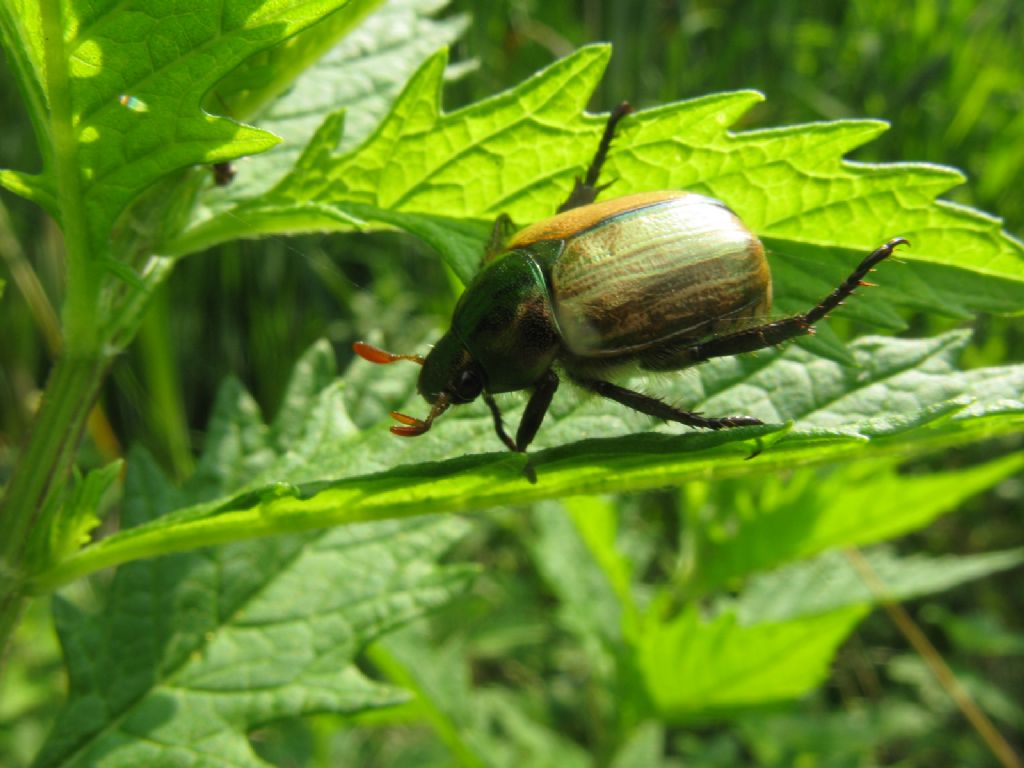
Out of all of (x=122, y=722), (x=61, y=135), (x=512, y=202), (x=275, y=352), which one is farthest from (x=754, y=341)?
(x=275, y=352)

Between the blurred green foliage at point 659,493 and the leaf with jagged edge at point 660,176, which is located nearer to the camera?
the leaf with jagged edge at point 660,176

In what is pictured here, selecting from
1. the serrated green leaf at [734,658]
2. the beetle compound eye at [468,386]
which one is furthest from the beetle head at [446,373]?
the serrated green leaf at [734,658]

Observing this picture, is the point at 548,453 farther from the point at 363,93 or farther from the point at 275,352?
the point at 275,352

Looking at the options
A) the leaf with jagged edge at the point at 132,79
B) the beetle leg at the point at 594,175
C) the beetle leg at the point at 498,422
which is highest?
the leaf with jagged edge at the point at 132,79

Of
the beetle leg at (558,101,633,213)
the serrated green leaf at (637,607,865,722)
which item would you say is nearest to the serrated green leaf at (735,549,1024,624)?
the serrated green leaf at (637,607,865,722)

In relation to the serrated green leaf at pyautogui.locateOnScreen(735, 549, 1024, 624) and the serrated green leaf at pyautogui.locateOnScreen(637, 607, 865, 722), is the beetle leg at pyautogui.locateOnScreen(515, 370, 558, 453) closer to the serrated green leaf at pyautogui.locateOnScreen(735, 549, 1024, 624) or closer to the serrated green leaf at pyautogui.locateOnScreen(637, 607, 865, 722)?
the serrated green leaf at pyautogui.locateOnScreen(637, 607, 865, 722)

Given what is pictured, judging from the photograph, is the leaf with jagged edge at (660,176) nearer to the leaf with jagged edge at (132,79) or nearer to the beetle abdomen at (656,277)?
the beetle abdomen at (656,277)

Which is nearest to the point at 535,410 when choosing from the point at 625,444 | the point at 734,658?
the point at 625,444
